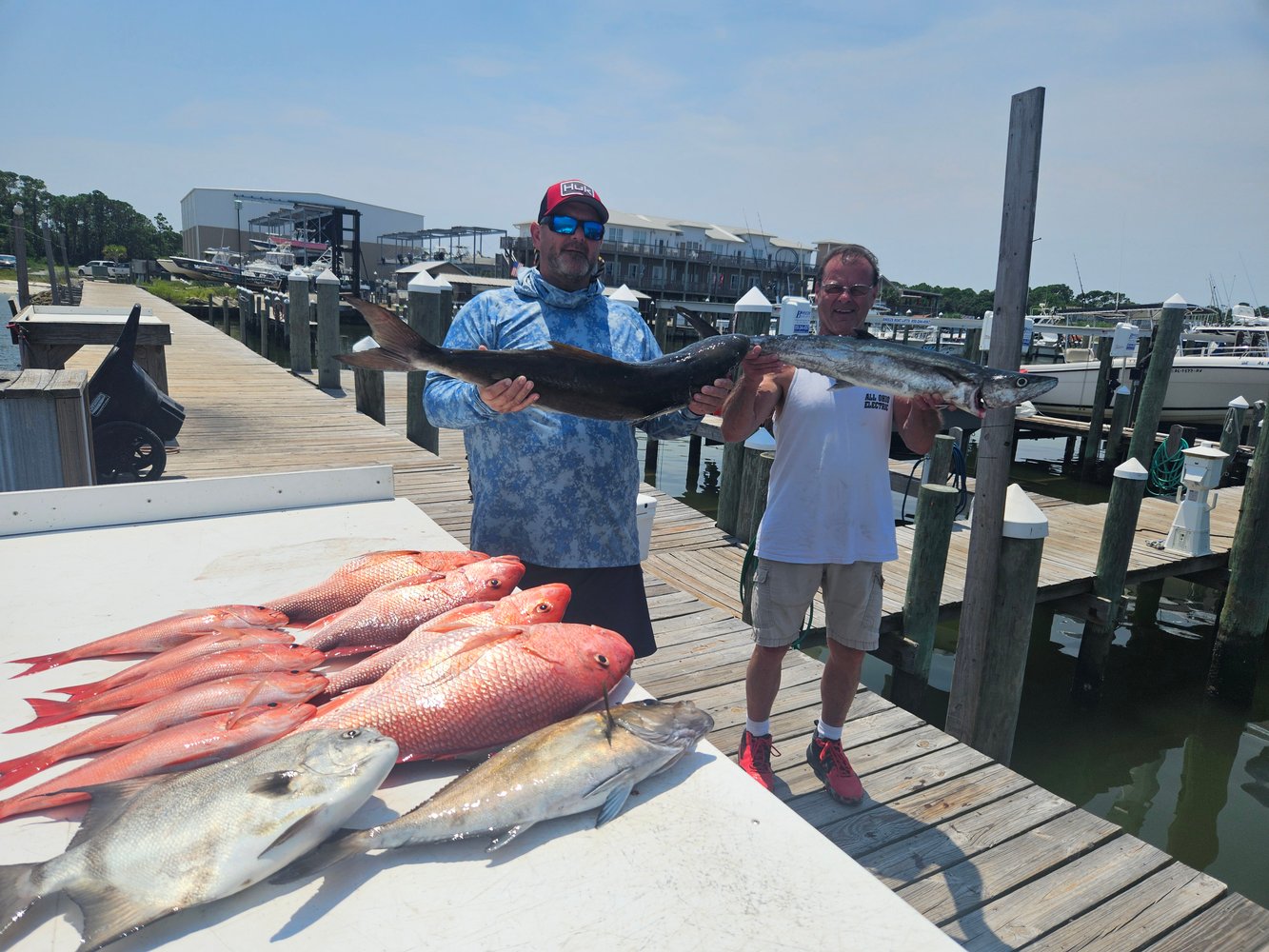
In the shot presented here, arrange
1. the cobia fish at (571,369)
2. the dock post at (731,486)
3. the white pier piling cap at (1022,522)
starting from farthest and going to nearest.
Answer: the dock post at (731,486) → the white pier piling cap at (1022,522) → the cobia fish at (571,369)

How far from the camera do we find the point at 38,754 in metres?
1.45

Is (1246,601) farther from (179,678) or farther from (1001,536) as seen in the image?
(179,678)

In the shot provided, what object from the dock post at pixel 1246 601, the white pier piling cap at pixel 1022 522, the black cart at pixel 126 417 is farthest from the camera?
the dock post at pixel 1246 601

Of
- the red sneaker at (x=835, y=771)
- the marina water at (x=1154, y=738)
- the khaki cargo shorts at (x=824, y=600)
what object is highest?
the khaki cargo shorts at (x=824, y=600)

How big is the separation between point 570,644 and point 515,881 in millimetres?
561

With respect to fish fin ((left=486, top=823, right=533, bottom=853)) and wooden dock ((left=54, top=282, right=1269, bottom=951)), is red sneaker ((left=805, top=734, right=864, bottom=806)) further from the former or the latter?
fish fin ((left=486, top=823, right=533, bottom=853))

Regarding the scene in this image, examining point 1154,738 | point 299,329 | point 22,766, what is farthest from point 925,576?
point 299,329

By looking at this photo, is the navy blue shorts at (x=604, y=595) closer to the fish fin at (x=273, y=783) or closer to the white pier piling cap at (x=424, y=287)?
the fish fin at (x=273, y=783)

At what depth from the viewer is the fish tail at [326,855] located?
1215mm

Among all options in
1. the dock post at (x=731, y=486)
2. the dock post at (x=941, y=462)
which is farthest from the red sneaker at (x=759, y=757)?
the dock post at (x=941, y=462)

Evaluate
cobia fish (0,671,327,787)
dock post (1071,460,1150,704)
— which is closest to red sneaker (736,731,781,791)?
cobia fish (0,671,327,787)

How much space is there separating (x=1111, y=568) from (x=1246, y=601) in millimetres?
1123

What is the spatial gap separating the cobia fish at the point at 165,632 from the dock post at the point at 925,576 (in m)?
4.67

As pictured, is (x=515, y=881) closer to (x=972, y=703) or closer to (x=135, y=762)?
(x=135, y=762)
